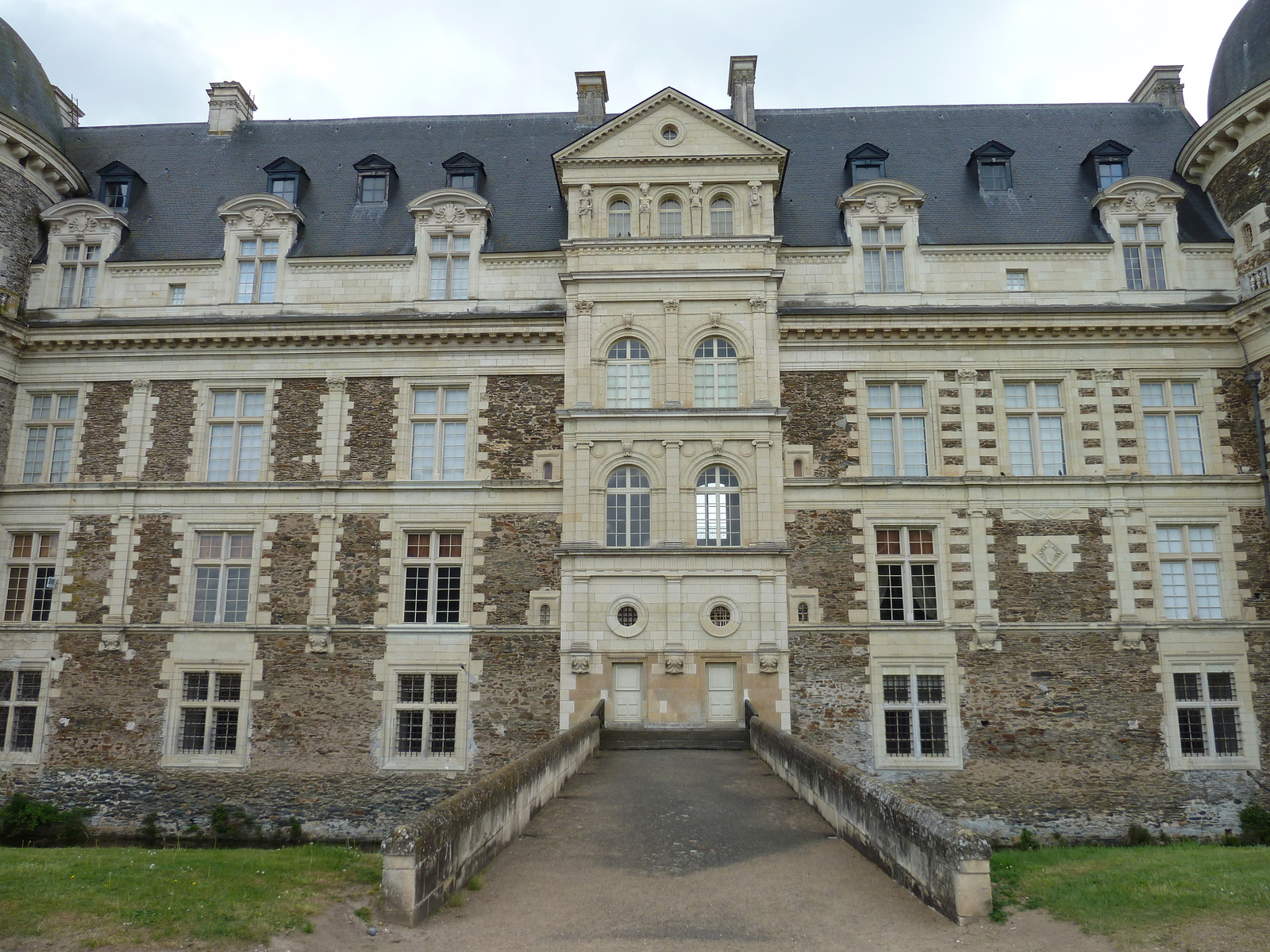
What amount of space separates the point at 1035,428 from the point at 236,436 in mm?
18175

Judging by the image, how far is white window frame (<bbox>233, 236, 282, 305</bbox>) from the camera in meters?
21.8

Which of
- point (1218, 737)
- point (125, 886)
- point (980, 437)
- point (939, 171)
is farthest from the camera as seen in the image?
point (939, 171)

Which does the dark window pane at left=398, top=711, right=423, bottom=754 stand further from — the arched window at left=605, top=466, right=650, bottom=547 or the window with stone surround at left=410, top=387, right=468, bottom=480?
the arched window at left=605, top=466, right=650, bottom=547

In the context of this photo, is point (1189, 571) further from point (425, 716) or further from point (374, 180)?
point (374, 180)

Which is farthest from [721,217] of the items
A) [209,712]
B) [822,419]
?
[209,712]

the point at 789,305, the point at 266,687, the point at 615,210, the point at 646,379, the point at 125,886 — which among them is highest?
the point at 615,210

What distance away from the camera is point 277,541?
801 inches

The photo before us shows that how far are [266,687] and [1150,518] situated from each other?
1948cm

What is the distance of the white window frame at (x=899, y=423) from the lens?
66.6 feet

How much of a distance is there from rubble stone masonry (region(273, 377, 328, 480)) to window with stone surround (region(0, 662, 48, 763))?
22.3 ft

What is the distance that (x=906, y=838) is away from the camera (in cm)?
877

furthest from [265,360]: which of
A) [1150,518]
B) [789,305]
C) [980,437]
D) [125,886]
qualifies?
[1150,518]

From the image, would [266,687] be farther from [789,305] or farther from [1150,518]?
[1150,518]

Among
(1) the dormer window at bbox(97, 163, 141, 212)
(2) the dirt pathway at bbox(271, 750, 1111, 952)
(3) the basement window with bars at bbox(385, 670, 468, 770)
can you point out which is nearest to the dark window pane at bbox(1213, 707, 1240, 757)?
(2) the dirt pathway at bbox(271, 750, 1111, 952)
